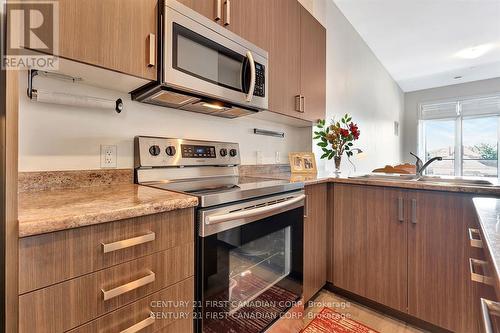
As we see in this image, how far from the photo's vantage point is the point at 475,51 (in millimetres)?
3967

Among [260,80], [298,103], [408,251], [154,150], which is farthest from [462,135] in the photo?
[154,150]

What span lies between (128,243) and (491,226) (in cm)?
96

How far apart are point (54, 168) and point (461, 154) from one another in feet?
23.8

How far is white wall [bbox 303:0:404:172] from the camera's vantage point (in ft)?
8.71

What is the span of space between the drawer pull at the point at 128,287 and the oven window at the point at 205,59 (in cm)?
86

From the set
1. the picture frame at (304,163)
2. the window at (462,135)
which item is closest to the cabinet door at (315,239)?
the picture frame at (304,163)

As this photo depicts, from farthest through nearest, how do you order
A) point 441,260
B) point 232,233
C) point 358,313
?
point 358,313
point 441,260
point 232,233

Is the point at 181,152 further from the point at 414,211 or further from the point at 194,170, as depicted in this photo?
the point at 414,211

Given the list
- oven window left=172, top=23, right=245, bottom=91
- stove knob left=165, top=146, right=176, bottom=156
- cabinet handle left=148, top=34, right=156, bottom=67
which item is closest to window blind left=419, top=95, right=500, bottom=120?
oven window left=172, top=23, right=245, bottom=91

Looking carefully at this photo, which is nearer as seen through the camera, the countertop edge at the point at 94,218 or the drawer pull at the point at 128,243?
the countertop edge at the point at 94,218

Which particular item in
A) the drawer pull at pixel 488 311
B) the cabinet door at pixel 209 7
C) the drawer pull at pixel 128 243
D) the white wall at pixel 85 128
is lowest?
the drawer pull at pixel 488 311

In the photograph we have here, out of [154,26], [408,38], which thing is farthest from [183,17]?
[408,38]

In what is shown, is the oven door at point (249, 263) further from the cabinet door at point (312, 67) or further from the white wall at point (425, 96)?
the white wall at point (425, 96)

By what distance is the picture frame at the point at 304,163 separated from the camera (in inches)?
83.4
